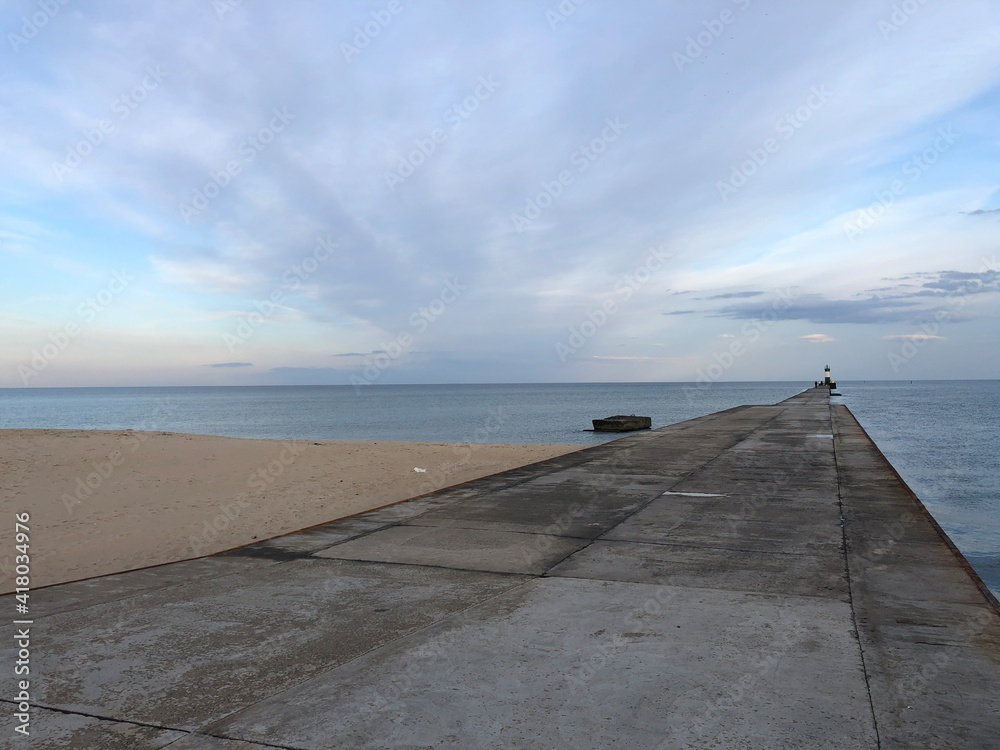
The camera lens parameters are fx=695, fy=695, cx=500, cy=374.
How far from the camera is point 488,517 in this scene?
28.9 feet

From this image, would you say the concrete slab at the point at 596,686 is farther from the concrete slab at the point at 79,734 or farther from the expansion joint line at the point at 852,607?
the concrete slab at the point at 79,734

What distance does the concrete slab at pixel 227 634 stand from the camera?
12.1 ft

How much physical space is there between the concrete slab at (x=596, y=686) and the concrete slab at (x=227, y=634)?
0.25 metres

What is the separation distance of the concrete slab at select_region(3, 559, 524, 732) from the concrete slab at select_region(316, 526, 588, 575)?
35cm

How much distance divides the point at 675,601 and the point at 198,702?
334cm

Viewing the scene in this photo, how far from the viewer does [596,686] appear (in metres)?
3.76

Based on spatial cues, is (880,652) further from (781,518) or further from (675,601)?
(781,518)

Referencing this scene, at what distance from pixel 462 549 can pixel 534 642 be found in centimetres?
273

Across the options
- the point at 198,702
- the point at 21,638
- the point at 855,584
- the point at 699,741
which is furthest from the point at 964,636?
the point at 21,638

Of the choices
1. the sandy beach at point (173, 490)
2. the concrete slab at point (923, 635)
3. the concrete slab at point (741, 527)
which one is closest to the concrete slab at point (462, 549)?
the concrete slab at point (741, 527)
